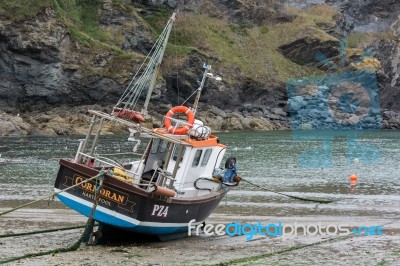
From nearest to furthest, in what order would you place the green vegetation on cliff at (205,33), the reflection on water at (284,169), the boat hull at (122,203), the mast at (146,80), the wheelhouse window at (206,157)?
the boat hull at (122,203)
the mast at (146,80)
the wheelhouse window at (206,157)
the reflection on water at (284,169)
the green vegetation on cliff at (205,33)

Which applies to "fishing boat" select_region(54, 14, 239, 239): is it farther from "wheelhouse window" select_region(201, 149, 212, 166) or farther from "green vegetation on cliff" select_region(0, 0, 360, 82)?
"green vegetation on cliff" select_region(0, 0, 360, 82)

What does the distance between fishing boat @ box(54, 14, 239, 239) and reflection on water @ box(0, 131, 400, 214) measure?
6.58 m

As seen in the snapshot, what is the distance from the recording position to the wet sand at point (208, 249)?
17.3 meters

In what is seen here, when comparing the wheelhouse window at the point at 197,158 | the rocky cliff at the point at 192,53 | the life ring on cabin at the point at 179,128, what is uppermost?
the rocky cliff at the point at 192,53

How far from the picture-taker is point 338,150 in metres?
63.9

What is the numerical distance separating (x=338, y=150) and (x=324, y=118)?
44.9 metres

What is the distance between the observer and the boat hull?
60.5 ft

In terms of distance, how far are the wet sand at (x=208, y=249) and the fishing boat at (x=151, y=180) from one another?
845mm

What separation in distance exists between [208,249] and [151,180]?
2.65 metres

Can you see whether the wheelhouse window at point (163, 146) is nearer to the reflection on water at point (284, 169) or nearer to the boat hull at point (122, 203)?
the boat hull at point (122, 203)

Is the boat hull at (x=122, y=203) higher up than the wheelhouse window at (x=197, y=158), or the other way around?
the wheelhouse window at (x=197, y=158)

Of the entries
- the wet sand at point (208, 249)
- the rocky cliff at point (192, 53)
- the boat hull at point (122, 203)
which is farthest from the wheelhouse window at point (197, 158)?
the rocky cliff at point (192, 53)

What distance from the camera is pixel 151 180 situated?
19.3 meters

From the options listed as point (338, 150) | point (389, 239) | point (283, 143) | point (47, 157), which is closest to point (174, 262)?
point (389, 239)
